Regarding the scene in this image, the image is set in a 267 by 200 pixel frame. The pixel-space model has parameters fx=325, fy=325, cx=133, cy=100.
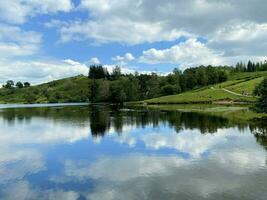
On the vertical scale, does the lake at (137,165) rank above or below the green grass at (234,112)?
below

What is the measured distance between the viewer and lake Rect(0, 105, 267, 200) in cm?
2586

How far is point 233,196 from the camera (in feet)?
78.3

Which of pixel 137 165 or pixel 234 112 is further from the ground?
pixel 234 112

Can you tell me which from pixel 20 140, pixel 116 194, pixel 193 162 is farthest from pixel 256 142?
pixel 20 140

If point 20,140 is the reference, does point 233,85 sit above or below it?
above

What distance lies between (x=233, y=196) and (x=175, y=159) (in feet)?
46.2

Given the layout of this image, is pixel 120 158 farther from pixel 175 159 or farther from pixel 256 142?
pixel 256 142

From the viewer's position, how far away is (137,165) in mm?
35188

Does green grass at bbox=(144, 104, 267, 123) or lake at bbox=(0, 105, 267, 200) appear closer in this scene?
lake at bbox=(0, 105, 267, 200)

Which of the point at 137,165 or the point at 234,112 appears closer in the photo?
the point at 137,165

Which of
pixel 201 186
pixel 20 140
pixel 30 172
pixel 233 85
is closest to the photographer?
pixel 201 186

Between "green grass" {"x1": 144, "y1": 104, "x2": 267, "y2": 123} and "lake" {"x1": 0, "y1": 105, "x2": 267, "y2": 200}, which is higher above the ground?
"green grass" {"x1": 144, "y1": 104, "x2": 267, "y2": 123}

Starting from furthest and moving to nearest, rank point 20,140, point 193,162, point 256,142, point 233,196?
point 20,140 < point 256,142 < point 193,162 < point 233,196

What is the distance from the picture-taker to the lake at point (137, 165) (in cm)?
2586
